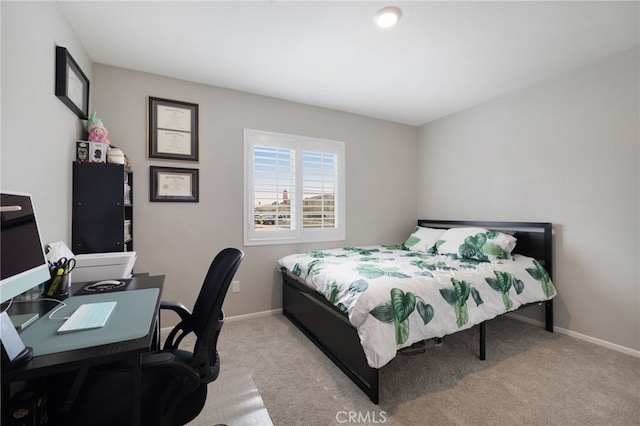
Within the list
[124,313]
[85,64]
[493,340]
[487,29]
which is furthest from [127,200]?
[493,340]

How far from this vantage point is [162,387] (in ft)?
3.39

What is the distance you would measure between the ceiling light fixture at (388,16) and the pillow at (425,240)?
2.32m

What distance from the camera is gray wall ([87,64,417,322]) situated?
2.54 metres

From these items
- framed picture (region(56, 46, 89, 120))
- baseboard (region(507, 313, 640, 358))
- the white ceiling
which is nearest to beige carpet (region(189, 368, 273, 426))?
framed picture (region(56, 46, 89, 120))

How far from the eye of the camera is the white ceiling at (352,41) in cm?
181

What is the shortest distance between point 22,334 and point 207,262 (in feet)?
6.28

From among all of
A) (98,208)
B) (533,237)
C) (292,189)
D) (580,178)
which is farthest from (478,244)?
(98,208)

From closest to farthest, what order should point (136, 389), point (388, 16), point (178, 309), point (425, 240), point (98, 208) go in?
point (136, 389) → point (178, 309) → point (388, 16) → point (98, 208) → point (425, 240)

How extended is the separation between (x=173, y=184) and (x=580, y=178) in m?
3.83

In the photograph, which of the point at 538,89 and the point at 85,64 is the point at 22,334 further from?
the point at 538,89

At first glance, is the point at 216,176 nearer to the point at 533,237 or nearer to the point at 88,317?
the point at 88,317

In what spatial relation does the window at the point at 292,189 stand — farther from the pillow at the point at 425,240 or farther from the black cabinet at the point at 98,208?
the black cabinet at the point at 98,208

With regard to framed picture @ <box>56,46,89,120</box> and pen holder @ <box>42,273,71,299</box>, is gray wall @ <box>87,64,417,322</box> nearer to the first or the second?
framed picture @ <box>56,46,89,120</box>

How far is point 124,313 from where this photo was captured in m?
1.11
